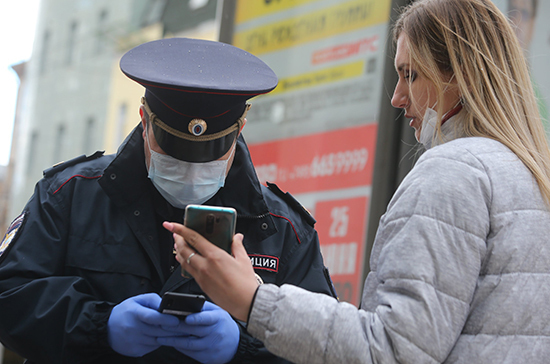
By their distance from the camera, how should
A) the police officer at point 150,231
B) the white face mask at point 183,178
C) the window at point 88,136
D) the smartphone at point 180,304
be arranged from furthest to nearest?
the window at point 88,136 → the white face mask at point 183,178 → the police officer at point 150,231 → the smartphone at point 180,304

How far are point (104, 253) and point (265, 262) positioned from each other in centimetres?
48

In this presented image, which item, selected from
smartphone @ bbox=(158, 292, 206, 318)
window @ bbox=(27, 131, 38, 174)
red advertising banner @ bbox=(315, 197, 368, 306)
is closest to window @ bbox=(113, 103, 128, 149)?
window @ bbox=(27, 131, 38, 174)

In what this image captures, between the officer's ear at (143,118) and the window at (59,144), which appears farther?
the window at (59,144)

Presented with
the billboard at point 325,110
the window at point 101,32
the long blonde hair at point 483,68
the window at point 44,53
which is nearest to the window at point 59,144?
the window at point 44,53

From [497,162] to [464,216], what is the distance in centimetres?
16

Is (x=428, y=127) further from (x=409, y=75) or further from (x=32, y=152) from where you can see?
(x=32, y=152)

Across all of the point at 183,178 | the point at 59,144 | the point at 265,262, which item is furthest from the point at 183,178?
the point at 59,144

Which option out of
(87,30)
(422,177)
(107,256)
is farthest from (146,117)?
(87,30)

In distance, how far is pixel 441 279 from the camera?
1.08 meters

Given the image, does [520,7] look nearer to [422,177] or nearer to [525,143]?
[525,143]

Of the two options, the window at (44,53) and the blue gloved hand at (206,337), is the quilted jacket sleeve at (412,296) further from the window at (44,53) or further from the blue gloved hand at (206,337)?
the window at (44,53)

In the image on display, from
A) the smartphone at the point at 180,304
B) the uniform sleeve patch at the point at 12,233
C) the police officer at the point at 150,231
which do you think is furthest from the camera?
the uniform sleeve patch at the point at 12,233

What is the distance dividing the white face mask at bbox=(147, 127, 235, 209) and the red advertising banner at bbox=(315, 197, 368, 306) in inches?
59.5

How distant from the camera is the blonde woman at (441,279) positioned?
108cm
